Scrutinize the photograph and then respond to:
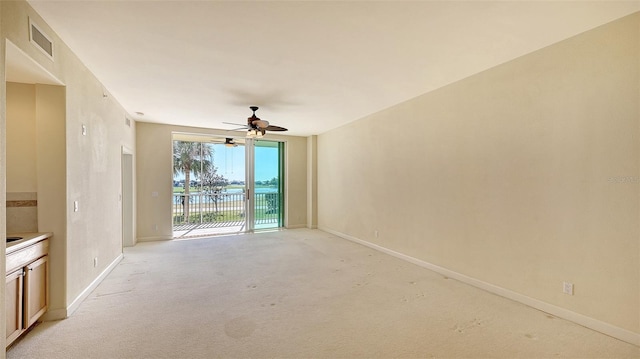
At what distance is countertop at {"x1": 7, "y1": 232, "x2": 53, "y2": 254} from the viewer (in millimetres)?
2124

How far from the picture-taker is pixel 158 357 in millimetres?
2100

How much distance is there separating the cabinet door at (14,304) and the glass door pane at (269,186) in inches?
209

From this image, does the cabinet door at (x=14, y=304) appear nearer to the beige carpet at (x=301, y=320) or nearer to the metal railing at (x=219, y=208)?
the beige carpet at (x=301, y=320)

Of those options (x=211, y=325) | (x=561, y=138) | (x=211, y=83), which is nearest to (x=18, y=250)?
(x=211, y=325)

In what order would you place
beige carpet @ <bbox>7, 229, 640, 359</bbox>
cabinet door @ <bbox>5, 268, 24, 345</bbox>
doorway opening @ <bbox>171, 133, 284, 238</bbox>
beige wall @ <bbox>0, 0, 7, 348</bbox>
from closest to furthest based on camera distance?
beige wall @ <bbox>0, 0, 7, 348</bbox>
cabinet door @ <bbox>5, 268, 24, 345</bbox>
beige carpet @ <bbox>7, 229, 640, 359</bbox>
doorway opening @ <bbox>171, 133, 284, 238</bbox>

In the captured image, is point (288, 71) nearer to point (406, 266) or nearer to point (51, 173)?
point (51, 173)

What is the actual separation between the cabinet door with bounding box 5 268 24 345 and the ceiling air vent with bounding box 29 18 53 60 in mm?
1803

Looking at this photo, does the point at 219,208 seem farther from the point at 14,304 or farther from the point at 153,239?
the point at 14,304

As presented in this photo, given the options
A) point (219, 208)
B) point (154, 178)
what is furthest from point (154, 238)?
point (219, 208)

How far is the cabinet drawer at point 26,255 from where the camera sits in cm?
210

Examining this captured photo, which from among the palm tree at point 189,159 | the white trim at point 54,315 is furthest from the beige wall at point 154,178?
the white trim at point 54,315

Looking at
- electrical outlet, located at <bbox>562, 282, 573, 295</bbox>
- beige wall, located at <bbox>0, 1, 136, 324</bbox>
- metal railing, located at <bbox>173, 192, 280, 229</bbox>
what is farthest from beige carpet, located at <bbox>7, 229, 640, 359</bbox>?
metal railing, located at <bbox>173, 192, 280, 229</bbox>

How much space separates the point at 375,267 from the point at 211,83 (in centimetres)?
356

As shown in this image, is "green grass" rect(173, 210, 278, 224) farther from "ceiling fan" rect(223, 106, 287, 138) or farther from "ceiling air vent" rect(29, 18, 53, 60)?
"ceiling air vent" rect(29, 18, 53, 60)
